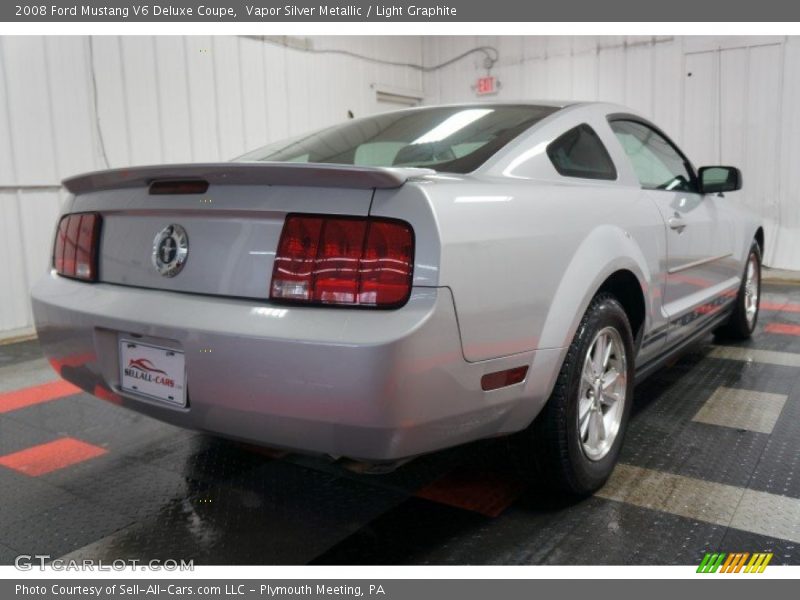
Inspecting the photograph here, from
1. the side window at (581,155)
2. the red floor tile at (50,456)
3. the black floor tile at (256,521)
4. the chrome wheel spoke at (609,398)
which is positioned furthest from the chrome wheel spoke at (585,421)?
the red floor tile at (50,456)

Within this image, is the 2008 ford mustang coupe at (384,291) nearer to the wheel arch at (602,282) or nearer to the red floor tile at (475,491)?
the wheel arch at (602,282)

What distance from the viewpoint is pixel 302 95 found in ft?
23.8

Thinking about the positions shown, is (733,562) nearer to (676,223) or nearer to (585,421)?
(585,421)

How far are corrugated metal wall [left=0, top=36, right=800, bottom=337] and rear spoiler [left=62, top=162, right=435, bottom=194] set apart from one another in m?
3.84

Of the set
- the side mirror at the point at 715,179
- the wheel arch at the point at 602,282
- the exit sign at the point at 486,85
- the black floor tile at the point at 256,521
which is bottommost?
the black floor tile at the point at 256,521

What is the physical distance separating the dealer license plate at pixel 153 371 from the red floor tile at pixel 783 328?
3.98 meters

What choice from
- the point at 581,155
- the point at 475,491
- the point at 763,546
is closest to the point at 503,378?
the point at 475,491

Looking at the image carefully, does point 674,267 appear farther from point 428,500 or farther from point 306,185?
point 306,185

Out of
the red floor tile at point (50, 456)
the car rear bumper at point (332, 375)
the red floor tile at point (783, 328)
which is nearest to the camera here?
the car rear bumper at point (332, 375)

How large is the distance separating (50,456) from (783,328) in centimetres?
434

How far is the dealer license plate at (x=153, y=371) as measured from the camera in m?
1.56

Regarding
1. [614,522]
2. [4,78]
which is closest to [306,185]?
[614,522]

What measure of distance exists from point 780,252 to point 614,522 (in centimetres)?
652

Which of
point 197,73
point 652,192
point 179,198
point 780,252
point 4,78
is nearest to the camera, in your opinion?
point 179,198
